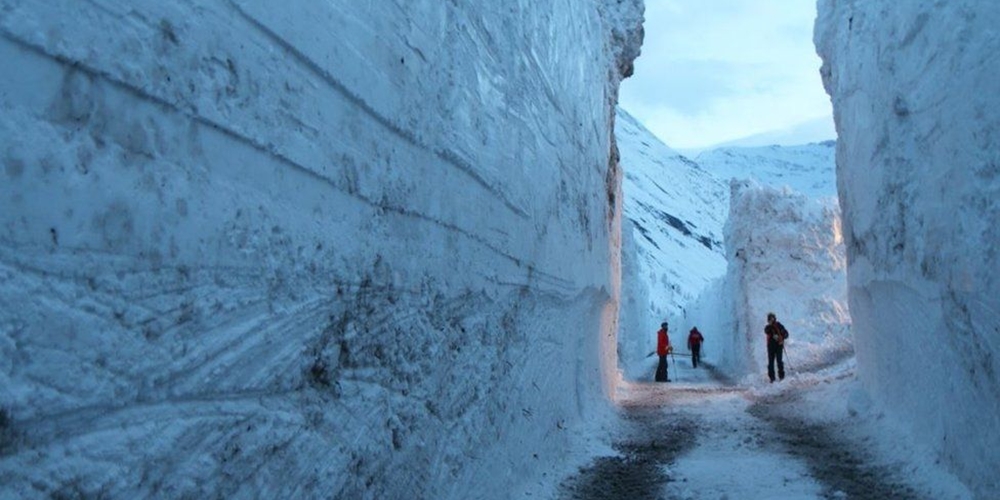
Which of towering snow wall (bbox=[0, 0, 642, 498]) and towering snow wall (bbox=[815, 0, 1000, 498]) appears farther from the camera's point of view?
towering snow wall (bbox=[815, 0, 1000, 498])

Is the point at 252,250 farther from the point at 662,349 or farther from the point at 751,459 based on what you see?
the point at 662,349

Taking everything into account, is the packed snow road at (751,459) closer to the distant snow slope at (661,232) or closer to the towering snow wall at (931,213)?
the towering snow wall at (931,213)

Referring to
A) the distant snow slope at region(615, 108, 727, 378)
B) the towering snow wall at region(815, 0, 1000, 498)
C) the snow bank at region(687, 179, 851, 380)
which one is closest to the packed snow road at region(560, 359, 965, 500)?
the towering snow wall at region(815, 0, 1000, 498)

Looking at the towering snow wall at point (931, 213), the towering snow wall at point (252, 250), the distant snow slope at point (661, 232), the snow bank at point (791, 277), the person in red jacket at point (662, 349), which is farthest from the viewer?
the distant snow slope at point (661, 232)

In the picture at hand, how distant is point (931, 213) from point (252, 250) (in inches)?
131

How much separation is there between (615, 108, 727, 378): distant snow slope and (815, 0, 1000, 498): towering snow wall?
371 inches

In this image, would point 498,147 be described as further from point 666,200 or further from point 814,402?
point 666,200

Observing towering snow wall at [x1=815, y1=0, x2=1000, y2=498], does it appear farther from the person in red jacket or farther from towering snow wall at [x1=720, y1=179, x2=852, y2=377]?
the person in red jacket

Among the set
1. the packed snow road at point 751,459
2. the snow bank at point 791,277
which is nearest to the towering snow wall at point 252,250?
the packed snow road at point 751,459

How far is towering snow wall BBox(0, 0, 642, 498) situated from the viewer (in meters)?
1.15

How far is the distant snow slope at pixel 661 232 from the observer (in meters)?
19.5

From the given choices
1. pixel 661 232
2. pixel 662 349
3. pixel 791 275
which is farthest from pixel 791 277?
pixel 661 232

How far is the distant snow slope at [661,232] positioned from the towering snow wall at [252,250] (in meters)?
12.0

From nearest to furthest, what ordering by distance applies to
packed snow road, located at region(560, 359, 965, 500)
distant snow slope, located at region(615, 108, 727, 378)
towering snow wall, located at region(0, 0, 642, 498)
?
1. towering snow wall, located at region(0, 0, 642, 498)
2. packed snow road, located at region(560, 359, 965, 500)
3. distant snow slope, located at region(615, 108, 727, 378)
